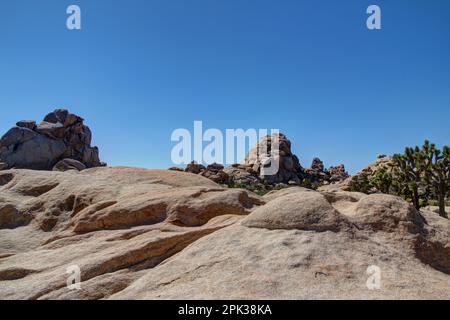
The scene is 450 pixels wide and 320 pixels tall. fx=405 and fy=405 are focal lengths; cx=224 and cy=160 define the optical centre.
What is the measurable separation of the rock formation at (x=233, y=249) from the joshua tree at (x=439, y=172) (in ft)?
92.2

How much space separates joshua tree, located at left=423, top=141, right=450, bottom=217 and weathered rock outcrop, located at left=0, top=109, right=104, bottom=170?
1593 inches

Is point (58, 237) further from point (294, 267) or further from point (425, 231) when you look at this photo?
point (425, 231)

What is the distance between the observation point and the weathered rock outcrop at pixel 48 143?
4691 centimetres

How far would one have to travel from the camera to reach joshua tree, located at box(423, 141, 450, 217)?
34531mm

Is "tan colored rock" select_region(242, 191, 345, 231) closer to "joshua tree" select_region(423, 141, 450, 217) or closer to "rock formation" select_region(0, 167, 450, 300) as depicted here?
"rock formation" select_region(0, 167, 450, 300)

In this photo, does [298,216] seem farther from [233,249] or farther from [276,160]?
[276,160]

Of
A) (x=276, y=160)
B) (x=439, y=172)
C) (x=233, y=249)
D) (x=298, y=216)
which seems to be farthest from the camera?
(x=276, y=160)

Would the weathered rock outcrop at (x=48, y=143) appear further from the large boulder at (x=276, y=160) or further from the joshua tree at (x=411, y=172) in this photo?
the large boulder at (x=276, y=160)

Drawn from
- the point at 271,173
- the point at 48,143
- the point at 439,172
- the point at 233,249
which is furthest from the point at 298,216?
the point at 271,173

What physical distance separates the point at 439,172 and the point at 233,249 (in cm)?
3257

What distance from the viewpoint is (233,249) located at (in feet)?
25.3

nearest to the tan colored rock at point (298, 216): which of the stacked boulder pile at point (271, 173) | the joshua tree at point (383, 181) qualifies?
the joshua tree at point (383, 181)

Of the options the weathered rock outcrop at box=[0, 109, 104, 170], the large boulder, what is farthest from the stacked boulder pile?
the weathered rock outcrop at box=[0, 109, 104, 170]

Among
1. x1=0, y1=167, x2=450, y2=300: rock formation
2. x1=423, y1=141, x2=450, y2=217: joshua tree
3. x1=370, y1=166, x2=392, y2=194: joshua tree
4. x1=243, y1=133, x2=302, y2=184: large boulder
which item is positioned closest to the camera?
x1=0, y1=167, x2=450, y2=300: rock formation
